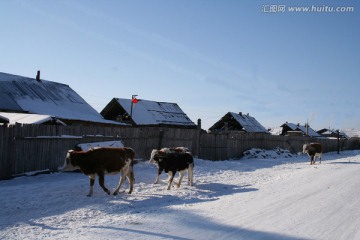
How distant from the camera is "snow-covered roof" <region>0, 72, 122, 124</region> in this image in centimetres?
2697

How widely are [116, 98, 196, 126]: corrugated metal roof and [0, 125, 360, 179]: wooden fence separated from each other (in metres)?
12.0

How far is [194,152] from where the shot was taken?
24.9 meters

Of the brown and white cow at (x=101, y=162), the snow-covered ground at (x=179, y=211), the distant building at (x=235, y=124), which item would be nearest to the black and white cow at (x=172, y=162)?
the snow-covered ground at (x=179, y=211)

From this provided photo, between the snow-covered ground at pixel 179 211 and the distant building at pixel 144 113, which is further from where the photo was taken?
the distant building at pixel 144 113

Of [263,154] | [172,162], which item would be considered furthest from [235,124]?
[172,162]

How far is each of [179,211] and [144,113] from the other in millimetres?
31848

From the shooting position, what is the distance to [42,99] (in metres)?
29.8

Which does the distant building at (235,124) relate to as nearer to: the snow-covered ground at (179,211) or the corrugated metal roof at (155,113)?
the corrugated metal roof at (155,113)

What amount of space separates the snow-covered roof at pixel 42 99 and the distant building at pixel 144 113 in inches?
245

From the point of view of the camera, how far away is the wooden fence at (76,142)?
44.9 feet

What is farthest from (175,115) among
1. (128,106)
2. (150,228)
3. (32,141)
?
(150,228)

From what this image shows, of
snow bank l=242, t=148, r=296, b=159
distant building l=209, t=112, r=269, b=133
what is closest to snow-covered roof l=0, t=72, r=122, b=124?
snow bank l=242, t=148, r=296, b=159

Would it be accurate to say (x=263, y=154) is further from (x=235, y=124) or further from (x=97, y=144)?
(x=235, y=124)

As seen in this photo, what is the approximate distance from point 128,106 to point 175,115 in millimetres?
5729
